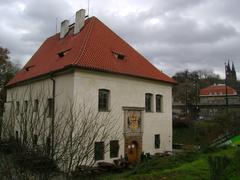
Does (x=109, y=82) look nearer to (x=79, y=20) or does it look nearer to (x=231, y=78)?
(x=79, y=20)

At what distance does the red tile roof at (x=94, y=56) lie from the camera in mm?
22406

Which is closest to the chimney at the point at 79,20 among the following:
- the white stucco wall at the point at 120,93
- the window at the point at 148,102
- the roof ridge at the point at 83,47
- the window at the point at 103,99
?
the roof ridge at the point at 83,47

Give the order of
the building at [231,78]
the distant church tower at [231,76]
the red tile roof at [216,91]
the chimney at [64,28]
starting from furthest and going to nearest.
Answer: the distant church tower at [231,76]
the building at [231,78]
the red tile roof at [216,91]
the chimney at [64,28]

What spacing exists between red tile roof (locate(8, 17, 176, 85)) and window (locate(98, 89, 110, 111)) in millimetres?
→ 1691

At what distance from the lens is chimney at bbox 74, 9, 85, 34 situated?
87.7 ft

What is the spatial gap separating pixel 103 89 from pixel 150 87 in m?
5.45

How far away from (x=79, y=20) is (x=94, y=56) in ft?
18.7

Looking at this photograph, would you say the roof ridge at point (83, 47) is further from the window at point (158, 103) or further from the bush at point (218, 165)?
the bush at point (218, 165)

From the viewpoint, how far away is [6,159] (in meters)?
5.51

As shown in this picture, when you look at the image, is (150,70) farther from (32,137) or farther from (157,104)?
(32,137)

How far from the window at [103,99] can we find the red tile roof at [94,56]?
1.69 metres

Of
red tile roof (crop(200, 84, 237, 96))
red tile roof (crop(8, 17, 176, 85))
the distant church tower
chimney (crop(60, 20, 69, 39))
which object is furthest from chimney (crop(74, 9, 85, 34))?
the distant church tower

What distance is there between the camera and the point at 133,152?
24516 mm

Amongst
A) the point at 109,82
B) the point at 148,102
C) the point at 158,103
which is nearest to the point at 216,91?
the point at 158,103
